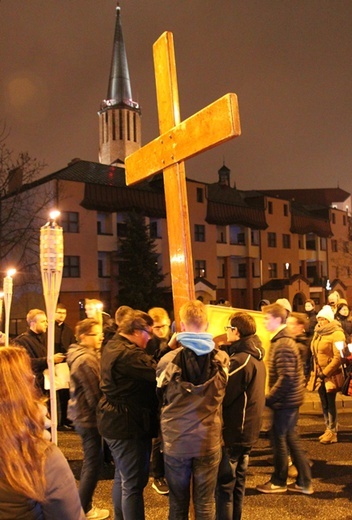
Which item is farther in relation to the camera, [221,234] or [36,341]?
[221,234]

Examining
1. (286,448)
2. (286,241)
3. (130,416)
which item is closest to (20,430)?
(130,416)

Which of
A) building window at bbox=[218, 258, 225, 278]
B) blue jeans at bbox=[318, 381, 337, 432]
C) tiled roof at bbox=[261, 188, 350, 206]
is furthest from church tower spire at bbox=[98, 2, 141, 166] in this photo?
blue jeans at bbox=[318, 381, 337, 432]

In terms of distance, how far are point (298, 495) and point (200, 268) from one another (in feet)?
127

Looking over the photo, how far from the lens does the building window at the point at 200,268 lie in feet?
144

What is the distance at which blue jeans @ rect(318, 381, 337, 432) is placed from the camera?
7.79 metres

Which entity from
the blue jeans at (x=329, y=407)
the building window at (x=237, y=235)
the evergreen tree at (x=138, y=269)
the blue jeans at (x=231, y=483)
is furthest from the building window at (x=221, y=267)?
the blue jeans at (x=231, y=483)

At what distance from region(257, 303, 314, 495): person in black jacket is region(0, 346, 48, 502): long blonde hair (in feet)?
13.3

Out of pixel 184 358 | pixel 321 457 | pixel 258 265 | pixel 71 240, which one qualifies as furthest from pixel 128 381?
pixel 258 265

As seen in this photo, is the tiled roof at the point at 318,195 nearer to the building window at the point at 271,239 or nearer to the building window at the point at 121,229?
the building window at the point at 271,239

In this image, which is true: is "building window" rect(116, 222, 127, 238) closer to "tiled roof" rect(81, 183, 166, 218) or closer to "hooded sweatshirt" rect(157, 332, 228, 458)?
"tiled roof" rect(81, 183, 166, 218)

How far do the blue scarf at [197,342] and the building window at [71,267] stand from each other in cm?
3321

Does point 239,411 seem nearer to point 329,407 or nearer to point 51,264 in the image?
point 51,264

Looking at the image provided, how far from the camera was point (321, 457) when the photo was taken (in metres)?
7.05

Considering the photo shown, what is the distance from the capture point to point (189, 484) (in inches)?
157
